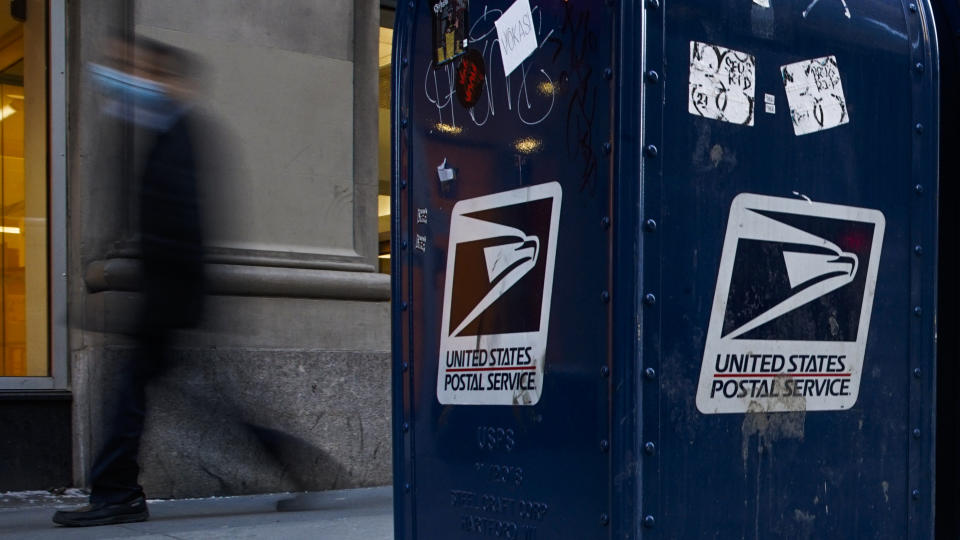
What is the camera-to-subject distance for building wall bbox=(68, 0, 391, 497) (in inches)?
229

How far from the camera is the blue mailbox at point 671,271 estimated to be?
2.28 meters

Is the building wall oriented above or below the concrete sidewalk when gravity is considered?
above

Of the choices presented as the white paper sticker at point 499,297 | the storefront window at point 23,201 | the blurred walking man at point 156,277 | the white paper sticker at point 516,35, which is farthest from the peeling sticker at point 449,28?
the storefront window at point 23,201

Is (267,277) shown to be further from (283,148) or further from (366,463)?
(366,463)

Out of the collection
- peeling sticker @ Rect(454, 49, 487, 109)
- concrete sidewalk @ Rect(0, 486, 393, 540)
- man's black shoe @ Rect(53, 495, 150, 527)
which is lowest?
concrete sidewalk @ Rect(0, 486, 393, 540)

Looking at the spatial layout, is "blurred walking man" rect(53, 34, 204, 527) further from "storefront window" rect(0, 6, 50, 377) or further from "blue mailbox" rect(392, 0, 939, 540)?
"blue mailbox" rect(392, 0, 939, 540)

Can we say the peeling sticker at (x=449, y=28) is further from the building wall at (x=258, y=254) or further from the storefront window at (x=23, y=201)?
the storefront window at (x=23, y=201)

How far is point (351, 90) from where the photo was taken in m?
6.68

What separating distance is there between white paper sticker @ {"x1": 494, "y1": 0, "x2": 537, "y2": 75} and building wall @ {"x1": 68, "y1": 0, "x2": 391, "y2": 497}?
305 cm

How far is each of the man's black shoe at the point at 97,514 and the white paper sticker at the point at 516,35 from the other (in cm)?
319

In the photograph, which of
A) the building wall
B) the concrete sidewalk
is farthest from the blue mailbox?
the building wall

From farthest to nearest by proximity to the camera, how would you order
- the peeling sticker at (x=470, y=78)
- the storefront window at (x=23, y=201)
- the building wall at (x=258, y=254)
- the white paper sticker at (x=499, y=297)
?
the storefront window at (x=23, y=201) < the building wall at (x=258, y=254) < the peeling sticker at (x=470, y=78) < the white paper sticker at (x=499, y=297)

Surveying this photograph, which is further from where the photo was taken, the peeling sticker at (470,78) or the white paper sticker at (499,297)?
the peeling sticker at (470,78)

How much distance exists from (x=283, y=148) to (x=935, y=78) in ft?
14.1
